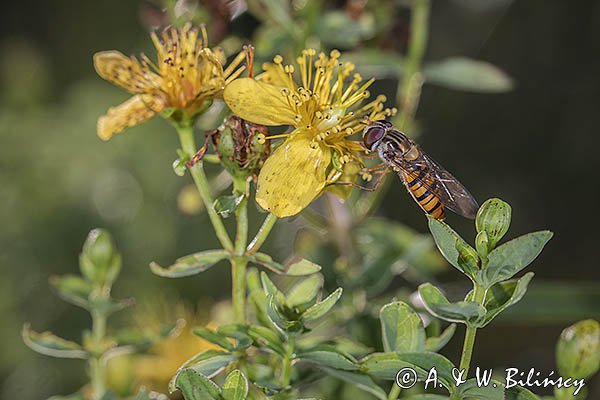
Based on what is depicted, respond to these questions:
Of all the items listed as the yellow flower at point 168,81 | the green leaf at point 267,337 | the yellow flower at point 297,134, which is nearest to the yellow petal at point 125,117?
the yellow flower at point 168,81

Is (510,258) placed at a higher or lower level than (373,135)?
lower

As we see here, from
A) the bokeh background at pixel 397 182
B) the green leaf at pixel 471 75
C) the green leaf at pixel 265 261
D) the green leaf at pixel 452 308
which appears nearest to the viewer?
the green leaf at pixel 452 308

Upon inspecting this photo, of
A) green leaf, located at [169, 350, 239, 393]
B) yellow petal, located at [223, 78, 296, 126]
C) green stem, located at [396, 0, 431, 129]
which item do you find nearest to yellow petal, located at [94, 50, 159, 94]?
yellow petal, located at [223, 78, 296, 126]

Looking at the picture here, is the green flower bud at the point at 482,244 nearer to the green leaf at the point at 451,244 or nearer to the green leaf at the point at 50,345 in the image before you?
the green leaf at the point at 451,244

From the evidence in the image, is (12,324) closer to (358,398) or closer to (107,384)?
(107,384)

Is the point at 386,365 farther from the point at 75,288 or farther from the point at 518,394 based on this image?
the point at 75,288

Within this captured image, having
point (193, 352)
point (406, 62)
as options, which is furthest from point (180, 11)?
point (193, 352)

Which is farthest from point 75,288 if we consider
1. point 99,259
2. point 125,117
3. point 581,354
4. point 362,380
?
point 581,354
